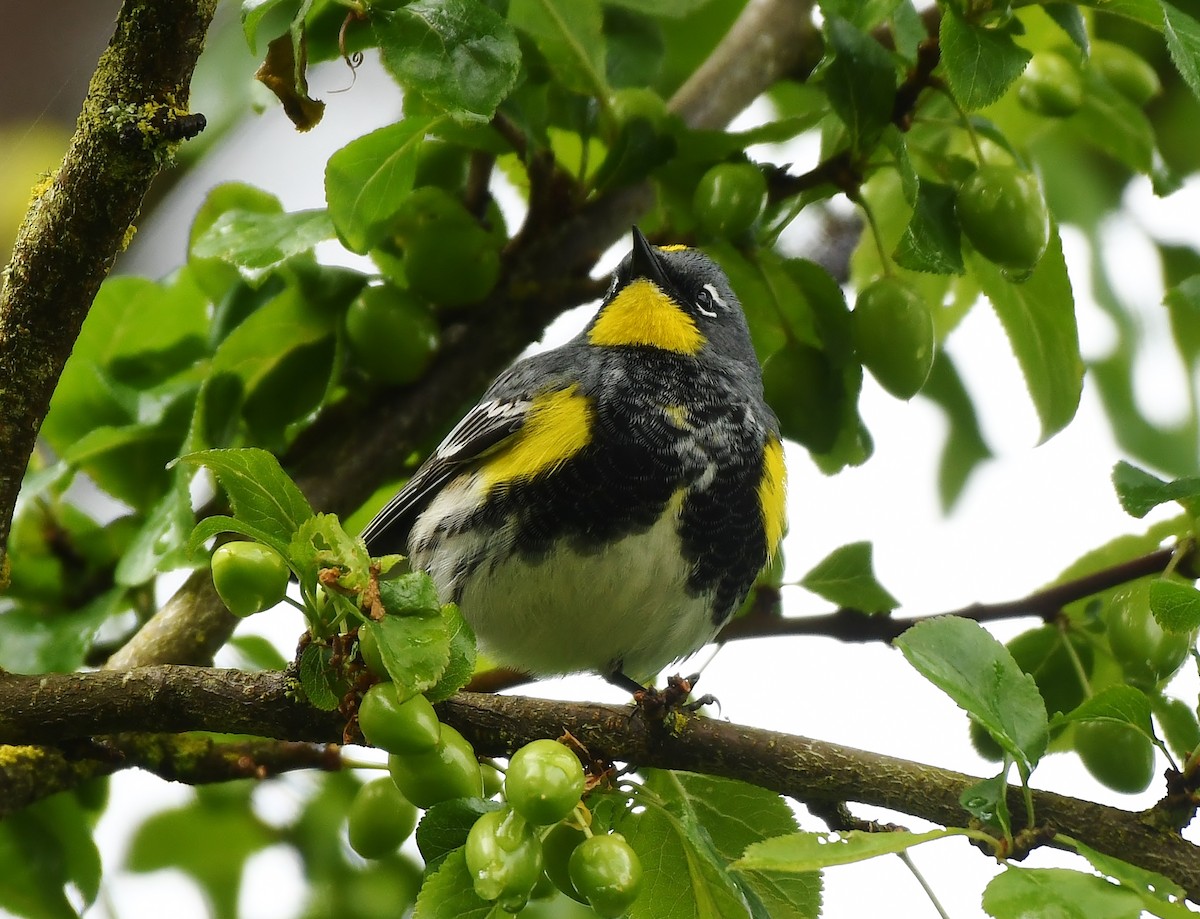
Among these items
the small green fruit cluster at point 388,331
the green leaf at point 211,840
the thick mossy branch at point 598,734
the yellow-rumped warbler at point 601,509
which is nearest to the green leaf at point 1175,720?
the thick mossy branch at point 598,734

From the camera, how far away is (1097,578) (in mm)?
2121

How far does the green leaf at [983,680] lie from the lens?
143 centimetres

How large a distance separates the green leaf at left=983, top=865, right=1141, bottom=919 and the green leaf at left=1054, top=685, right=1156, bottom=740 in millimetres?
243

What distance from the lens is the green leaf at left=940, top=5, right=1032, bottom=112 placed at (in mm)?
1737

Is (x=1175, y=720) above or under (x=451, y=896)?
above

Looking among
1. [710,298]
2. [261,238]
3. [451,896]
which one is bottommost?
[451,896]

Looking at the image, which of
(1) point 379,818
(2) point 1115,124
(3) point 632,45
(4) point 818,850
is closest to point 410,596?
(4) point 818,850

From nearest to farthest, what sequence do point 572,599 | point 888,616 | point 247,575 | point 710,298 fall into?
1. point 247,575
2. point 888,616
3. point 572,599
4. point 710,298

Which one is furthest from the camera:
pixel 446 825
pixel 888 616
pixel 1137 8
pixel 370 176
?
pixel 888 616

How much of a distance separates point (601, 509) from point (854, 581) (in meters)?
0.44

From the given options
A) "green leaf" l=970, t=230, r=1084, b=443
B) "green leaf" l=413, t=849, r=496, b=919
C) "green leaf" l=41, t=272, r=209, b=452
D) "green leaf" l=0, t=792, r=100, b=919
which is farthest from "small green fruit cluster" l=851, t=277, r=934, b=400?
"green leaf" l=0, t=792, r=100, b=919

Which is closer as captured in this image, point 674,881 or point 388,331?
point 674,881

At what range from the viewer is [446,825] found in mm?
1458

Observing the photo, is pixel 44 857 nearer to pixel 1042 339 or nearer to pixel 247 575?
pixel 247 575
